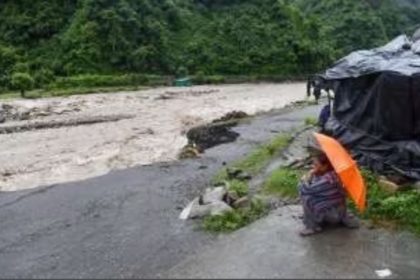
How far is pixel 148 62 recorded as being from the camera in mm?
48312

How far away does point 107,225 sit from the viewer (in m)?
11.6

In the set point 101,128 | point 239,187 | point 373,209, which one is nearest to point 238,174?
point 239,187

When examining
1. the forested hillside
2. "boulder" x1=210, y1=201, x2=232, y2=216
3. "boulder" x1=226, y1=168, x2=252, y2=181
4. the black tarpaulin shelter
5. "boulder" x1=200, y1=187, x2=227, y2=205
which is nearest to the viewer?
"boulder" x1=210, y1=201, x2=232, y2=216

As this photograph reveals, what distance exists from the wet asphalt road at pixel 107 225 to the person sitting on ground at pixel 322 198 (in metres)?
1.62

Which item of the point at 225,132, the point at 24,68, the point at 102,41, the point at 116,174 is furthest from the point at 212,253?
the point at 102,41

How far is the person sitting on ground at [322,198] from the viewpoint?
30.1 feet

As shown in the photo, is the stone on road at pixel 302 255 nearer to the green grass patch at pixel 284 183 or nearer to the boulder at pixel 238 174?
the green grass patch at pixel 284 183

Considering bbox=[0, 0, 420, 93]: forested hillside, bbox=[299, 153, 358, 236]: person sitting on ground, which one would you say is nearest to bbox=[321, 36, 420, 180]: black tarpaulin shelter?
bbox=[299, 153, 358, 236]: person sitting on ground

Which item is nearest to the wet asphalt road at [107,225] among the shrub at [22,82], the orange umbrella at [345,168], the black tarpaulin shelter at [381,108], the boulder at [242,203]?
the boulder at [242,203]

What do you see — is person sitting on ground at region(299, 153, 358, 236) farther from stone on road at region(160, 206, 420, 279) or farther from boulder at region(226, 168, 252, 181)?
boulder at region(226, 168, 252, 181)

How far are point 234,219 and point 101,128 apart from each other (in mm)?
15540

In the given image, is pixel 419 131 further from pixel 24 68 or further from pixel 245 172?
pixel 24 68

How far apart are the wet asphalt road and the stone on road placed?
22.6 inches

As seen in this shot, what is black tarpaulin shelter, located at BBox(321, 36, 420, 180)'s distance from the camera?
443 inches
